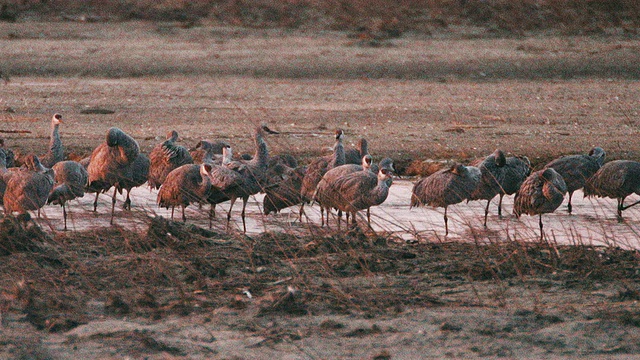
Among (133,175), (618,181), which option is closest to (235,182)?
(133,175)

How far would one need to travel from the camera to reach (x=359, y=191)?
36.2ft

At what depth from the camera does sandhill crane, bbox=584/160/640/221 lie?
11.9 metres

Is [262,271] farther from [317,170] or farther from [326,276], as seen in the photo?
[317,170]

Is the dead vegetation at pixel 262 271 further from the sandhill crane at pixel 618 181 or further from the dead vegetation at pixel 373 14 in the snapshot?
the dead vegetation at pixel 373 14

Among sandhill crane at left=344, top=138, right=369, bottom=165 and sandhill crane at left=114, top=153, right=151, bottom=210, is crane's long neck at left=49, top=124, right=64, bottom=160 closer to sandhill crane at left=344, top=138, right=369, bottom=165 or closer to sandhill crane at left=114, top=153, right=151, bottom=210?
sandhill crane at left=114, top=153, right=151, bottom=210

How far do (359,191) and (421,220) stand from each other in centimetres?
91

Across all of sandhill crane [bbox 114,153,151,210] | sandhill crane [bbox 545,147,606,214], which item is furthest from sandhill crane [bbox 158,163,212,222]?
sandhill crane [bbox 545,147,606,214]

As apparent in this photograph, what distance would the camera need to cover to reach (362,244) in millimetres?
9516

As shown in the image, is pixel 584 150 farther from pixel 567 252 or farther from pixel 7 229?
pixel 7 229

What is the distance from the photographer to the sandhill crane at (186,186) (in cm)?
1129

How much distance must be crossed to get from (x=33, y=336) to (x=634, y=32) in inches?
847

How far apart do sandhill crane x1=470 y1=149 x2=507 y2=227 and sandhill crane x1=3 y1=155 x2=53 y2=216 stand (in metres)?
4.73

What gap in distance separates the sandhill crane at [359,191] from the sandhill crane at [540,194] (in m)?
1.50

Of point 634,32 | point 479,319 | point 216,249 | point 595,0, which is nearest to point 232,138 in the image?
point 216,249
